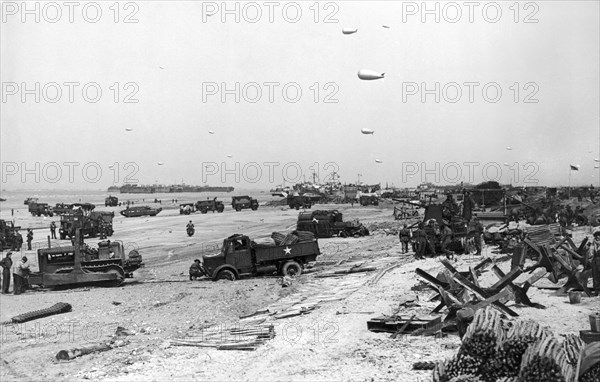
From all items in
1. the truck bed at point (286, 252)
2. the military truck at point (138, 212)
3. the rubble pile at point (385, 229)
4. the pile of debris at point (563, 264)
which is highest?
the pile of debris at point (563, 264)

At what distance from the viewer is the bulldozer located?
19844mm

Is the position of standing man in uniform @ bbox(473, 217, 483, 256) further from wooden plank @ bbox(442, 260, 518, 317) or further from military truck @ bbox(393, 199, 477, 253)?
wooden plank @ bbox(442, 260, 518, 317)

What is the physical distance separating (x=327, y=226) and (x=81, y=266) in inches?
778

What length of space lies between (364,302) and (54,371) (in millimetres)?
7456

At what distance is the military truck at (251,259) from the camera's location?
20.4 metres

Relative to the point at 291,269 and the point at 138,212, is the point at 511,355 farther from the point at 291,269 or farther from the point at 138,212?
the point at 138,212

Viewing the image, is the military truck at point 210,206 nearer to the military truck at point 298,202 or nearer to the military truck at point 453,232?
the military truck at point 298,202

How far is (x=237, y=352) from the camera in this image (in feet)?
33.4

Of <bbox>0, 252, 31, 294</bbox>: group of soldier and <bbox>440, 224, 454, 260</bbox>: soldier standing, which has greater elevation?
<bbox>440, 224, 454, 260</bbox>: soldier standing

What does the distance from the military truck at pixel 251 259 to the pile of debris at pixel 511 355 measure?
1480 centimetres

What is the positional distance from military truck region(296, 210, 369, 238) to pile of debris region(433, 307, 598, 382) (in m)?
30.9

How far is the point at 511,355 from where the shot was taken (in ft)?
19.0

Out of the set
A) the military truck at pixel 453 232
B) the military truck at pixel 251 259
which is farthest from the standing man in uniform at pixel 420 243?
the military truck at pixel 251 259

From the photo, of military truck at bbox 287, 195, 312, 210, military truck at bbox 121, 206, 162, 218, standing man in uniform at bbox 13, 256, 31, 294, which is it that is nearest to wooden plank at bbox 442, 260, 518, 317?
standing man in uniform at bbox 13, 256, 31, 294
